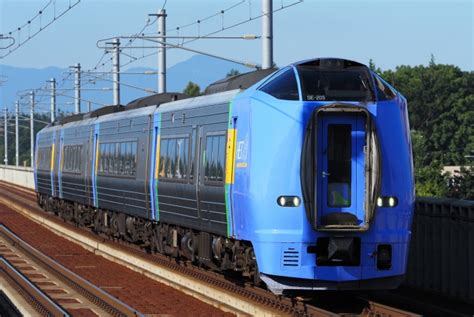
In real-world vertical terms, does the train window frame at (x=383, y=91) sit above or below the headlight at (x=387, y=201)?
above

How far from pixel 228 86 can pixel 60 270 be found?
266 inches

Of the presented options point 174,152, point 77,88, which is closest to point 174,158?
point 174,152

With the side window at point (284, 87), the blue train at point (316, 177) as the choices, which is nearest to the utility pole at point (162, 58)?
the blue train at point (316, 177)

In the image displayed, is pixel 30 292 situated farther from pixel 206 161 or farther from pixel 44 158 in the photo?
pixel 44 158

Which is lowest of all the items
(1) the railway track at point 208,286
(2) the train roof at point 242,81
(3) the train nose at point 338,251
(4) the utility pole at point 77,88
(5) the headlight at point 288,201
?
(1) the railway track at point 208,286

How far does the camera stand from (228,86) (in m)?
17.1

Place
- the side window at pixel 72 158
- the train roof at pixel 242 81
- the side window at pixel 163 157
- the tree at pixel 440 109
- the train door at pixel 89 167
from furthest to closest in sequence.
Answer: the tree at pixel 440 109 < the side window at pixel 72 158 < the train door at pixel 89 167 < the side window at pixel 163 157 < the train roof at pixel 242 81

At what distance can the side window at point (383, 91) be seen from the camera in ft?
46.5

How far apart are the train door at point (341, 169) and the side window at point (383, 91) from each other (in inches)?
19.2

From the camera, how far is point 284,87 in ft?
46.6

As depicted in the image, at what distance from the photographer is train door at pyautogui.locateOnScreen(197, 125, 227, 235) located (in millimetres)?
16062

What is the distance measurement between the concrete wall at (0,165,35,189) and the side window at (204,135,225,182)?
50.0 metres

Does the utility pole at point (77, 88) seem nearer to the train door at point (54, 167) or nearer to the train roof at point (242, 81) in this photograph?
the train door at point (54, 167)

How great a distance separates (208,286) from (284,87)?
4334 mm
